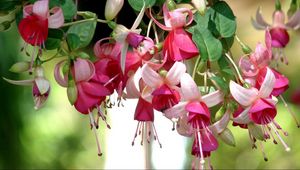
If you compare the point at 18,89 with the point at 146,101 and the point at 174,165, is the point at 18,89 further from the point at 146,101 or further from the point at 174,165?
the point at 146,101

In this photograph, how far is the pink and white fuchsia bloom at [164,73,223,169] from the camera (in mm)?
660

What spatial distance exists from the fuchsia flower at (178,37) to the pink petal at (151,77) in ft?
0.09

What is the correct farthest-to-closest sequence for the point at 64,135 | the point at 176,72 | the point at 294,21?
the point at 64,135 < the point at 294,21 < the point at 176,72

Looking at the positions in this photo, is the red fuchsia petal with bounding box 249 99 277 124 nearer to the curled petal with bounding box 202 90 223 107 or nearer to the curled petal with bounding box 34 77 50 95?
the curled petal with bounding box 202 90 223 107

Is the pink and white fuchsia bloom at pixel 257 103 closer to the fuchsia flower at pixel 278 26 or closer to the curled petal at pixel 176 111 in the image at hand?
the curled petal at pixel 176 111

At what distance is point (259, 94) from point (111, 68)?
169mm

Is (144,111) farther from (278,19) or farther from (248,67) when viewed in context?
(278,19)

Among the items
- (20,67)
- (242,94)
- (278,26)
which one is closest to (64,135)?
(278,26)

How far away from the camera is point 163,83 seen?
2.18 ft

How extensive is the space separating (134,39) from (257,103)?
0.15m

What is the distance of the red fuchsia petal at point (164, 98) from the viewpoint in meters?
0.66

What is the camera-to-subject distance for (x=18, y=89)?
6.98ft

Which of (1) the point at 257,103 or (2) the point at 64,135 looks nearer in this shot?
(1) the point at 257,103

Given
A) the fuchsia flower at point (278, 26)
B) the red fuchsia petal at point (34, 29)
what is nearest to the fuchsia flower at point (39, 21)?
the red fuchsia petal at point (34, 29)
